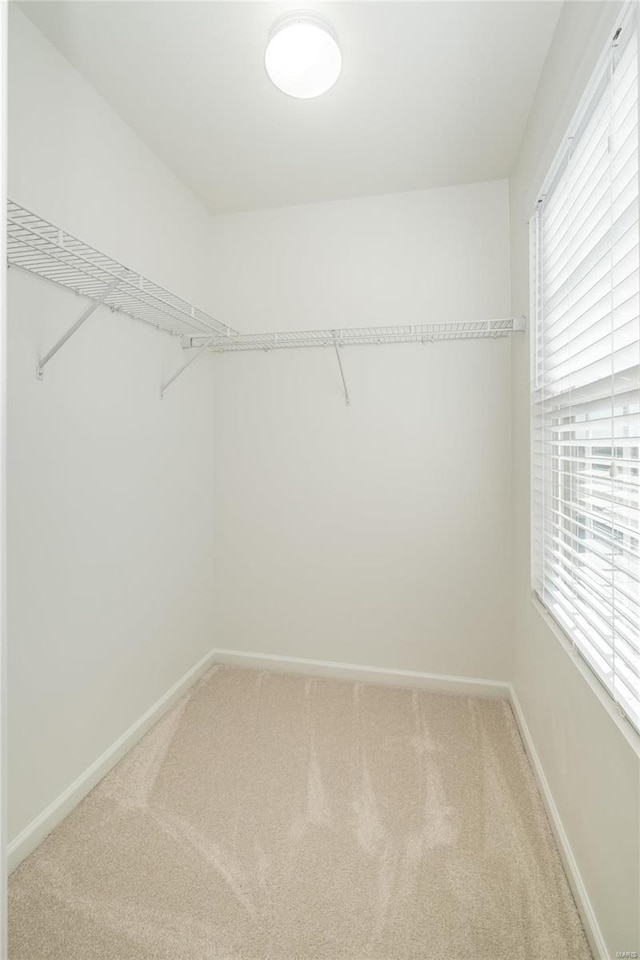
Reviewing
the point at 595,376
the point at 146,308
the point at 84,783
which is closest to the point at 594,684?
the point at 595,376

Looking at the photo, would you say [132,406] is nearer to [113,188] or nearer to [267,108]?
[113,188]

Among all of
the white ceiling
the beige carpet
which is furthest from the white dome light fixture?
the beige carpet

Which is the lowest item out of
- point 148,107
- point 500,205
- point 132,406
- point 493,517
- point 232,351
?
point 493,517

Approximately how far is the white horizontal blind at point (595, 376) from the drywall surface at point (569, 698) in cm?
11

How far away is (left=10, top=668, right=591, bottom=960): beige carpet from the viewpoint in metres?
1.24

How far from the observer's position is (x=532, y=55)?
163 centimetres

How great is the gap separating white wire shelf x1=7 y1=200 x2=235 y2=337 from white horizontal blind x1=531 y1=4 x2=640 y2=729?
4.29 ft

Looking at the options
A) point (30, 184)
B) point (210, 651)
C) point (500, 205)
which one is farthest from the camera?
point (210, 651)

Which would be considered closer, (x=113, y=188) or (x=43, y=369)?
(x=43, y=369)

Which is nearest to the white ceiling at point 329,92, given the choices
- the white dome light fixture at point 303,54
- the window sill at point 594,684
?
the white dome light fixture at point 303,54

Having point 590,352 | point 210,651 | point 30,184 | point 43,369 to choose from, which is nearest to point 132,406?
point 43,369

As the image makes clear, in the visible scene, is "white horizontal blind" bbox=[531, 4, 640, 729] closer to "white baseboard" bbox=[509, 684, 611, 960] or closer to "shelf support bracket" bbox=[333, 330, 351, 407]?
"white baseboard" bbox=[509, 684, 611, 960]

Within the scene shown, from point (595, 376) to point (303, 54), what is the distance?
127 cm

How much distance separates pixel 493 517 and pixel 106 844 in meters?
2.02
